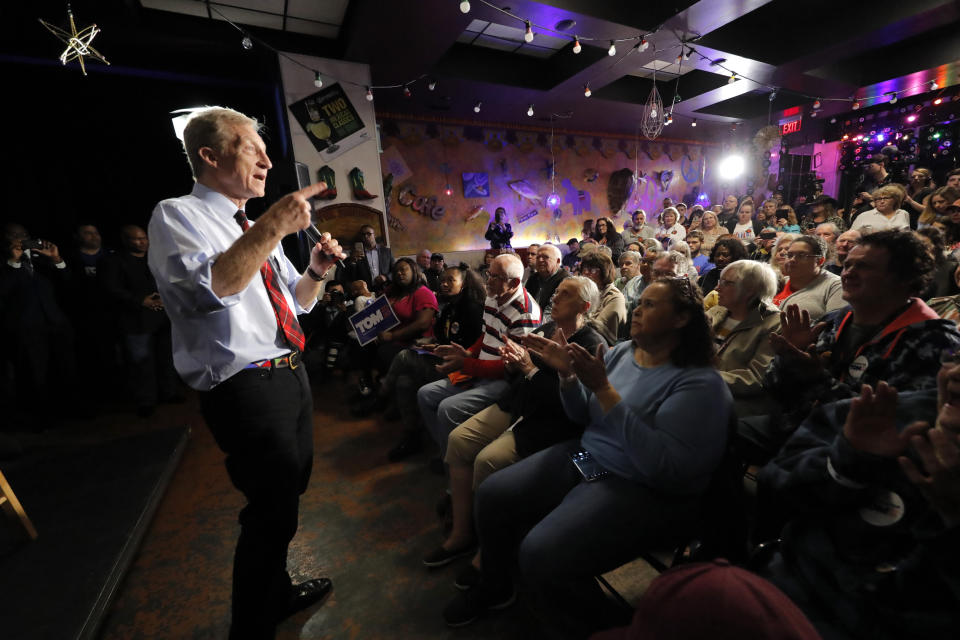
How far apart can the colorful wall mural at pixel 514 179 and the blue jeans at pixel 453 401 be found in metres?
6.17

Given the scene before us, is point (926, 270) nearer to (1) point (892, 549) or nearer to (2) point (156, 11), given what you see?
(1) point (892, 549)

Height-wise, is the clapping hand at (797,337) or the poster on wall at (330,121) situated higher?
the poster on wall at (330,121)

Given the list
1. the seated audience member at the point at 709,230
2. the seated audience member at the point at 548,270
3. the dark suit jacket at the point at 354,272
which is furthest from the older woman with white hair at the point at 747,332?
the seated audience member at the point at 709,230

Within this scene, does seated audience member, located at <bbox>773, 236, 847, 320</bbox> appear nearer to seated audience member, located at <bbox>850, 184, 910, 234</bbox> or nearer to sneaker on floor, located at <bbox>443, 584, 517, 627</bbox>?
sneaker on floor, located at <bbox>443, 584, 517, 627</bbox>

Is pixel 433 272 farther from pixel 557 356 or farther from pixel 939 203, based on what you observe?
pixel 939 203

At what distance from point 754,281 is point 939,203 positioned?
13.3ft

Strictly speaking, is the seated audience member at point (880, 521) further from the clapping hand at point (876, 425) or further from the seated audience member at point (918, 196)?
the seated audience member at point (918, 196)

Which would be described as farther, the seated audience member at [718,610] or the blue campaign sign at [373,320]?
the blue campaign sign at [373,320]

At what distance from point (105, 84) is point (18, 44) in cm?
77

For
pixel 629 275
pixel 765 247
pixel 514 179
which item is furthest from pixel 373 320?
pixel 514 179

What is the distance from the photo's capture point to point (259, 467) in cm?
124

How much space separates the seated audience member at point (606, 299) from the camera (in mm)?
2861

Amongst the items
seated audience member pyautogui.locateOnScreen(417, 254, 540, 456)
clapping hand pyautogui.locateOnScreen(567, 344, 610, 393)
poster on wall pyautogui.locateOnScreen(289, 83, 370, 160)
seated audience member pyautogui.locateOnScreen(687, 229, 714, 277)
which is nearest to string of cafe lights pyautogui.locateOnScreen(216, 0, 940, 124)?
poster on wall pyautogui.locateOnScreen(289, 83, 370, 160)

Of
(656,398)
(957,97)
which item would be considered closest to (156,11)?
(656,398)
